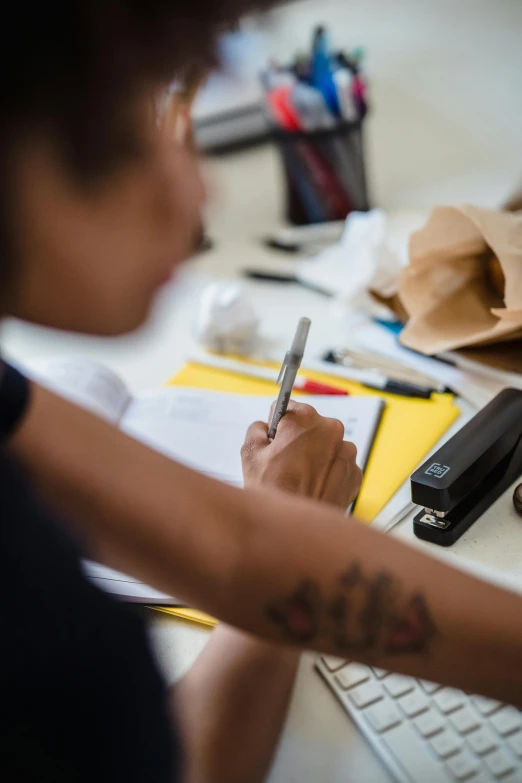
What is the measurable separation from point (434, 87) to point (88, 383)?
104 cm

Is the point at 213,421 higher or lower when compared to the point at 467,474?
lower

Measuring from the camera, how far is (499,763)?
47 centimetres

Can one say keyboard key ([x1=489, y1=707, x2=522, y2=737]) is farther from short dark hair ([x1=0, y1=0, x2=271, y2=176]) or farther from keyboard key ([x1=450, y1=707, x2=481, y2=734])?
short dark hair ([x1=0, y1=0, x2=271, y2=176])

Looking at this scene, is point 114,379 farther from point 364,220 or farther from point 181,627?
point 364,220

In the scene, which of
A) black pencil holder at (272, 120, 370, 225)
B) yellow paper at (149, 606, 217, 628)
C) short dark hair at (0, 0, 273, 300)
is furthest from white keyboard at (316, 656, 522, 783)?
black pencil holder at (272, 120, 370, 225)

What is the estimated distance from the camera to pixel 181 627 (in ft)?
1.97

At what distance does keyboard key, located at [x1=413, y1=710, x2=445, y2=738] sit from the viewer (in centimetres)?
49

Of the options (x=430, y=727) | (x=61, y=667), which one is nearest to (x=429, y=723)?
(x=430, y=727)

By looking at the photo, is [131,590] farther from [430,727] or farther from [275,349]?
[275,349]

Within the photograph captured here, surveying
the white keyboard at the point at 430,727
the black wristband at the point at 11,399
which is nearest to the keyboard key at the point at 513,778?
the white keyboard at the point at 430,727

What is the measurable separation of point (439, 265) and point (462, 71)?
2.59 ft

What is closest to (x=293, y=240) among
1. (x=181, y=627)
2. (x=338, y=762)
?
(x=181, y=627)

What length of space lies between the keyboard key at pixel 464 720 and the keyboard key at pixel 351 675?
0.06 meters

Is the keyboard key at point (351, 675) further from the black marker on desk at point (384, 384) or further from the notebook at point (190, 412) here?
the black marker on desk at point (384, 384)
